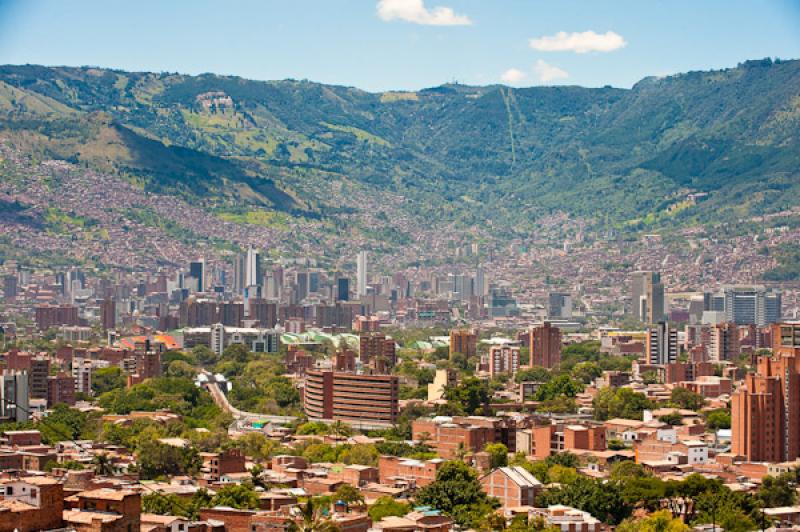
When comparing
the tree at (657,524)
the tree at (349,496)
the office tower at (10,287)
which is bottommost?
the tree at (657,524)

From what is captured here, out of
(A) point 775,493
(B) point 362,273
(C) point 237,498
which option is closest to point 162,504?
(C) point 237,498

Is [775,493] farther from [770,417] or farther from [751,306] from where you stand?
[751,306]

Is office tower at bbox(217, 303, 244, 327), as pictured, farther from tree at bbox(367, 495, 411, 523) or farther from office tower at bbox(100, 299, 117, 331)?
tree at bbox(367, 495, 411, 523)

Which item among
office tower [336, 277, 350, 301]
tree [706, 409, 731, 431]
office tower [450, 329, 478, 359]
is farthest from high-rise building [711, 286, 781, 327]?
tree [706, 409, 731, 431]

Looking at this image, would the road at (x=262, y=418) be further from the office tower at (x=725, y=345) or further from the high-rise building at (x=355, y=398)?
the office tower at (x=725, y=345)

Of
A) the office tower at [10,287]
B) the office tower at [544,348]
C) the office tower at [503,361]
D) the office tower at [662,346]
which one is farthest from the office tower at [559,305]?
the office tower at [503,361]

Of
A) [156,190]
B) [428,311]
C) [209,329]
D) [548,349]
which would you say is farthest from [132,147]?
[548,349]
